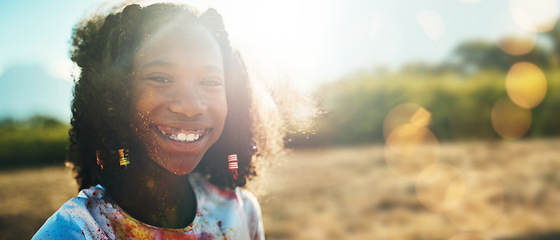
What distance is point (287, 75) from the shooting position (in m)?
1.94

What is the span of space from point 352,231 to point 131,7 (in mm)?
4604

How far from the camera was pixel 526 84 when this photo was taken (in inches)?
567

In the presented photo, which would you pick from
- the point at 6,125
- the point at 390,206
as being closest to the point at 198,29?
the point at 390,206

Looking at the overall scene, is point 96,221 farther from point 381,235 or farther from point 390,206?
point 390,206

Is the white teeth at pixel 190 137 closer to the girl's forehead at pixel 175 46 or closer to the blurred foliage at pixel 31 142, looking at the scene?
the girl's forehead at pixel 175 46

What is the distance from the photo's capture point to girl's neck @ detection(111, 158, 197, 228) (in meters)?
1.46

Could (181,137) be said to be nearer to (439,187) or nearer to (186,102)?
(186,102)

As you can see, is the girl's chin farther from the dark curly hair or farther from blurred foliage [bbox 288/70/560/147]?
blurred foliage [bbox 288/70/560/147]

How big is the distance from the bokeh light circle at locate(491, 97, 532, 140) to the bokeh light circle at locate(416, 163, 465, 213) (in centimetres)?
568

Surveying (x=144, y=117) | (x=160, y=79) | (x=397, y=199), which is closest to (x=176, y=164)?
(x=144, y=117)

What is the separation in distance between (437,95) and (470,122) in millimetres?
1387

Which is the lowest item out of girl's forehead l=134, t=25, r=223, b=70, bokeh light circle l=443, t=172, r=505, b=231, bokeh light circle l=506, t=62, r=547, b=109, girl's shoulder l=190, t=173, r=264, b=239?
bokeh light circle l=443, t=172, r=505, b=231

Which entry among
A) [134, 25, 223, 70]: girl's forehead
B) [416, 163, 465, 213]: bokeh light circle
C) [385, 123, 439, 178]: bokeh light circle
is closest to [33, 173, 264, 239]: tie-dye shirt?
[134, 25, 223, 70]: girl's forehead

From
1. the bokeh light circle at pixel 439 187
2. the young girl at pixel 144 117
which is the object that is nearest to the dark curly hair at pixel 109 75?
the young girl at pixel 144 117
